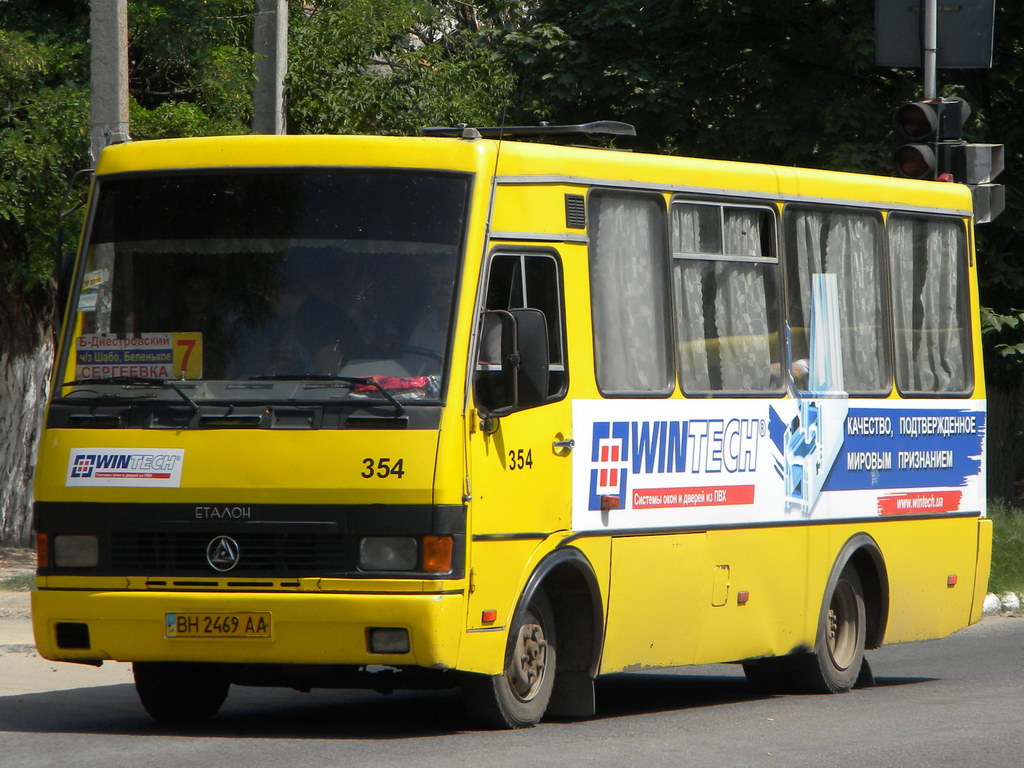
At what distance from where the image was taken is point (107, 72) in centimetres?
1324

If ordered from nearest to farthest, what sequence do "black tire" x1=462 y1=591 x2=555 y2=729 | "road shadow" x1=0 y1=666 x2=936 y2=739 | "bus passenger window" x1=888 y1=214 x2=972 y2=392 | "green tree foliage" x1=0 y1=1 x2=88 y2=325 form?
1. "black tire" x1=462 y1=591 x2=555 y2=729
2. "road shadow" x1=0 y1=666 x2=936 y2=739
3. "bus passenger window" x1=888 y1=214 x2=972 y2=392
4. "green tree foliage" x1=0 y1=1 x2=88 y2=325

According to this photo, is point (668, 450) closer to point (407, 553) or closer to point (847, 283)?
point (407, 553)

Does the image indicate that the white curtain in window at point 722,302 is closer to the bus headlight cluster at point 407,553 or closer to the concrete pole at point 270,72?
the bus headlight cluster at point 407,553

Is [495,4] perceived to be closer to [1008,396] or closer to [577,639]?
[1008,396]

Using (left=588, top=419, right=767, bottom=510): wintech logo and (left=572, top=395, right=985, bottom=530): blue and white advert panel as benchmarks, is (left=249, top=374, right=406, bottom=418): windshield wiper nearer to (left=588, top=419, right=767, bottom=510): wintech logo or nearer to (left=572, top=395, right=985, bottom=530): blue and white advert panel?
(left=572, top=395, right=985, bottom=530): blue and white advert panel

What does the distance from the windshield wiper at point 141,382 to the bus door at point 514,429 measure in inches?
49.6

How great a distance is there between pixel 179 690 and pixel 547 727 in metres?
1.82

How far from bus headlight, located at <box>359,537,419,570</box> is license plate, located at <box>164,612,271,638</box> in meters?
0.52

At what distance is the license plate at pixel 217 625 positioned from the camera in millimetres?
8438

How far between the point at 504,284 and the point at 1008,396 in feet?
56.1

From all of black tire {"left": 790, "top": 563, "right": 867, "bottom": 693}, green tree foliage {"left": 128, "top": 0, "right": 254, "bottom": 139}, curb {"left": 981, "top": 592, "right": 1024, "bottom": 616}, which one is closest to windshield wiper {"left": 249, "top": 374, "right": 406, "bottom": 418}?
black tire {"left": 790, "top": 563, "right": 867, "bottom": 693}

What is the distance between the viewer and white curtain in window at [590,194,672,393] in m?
9.52

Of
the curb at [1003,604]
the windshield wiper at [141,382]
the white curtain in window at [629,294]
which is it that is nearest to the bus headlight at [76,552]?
the windshield wiper at [141,382]

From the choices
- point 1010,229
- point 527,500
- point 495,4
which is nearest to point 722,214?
point 527,500
